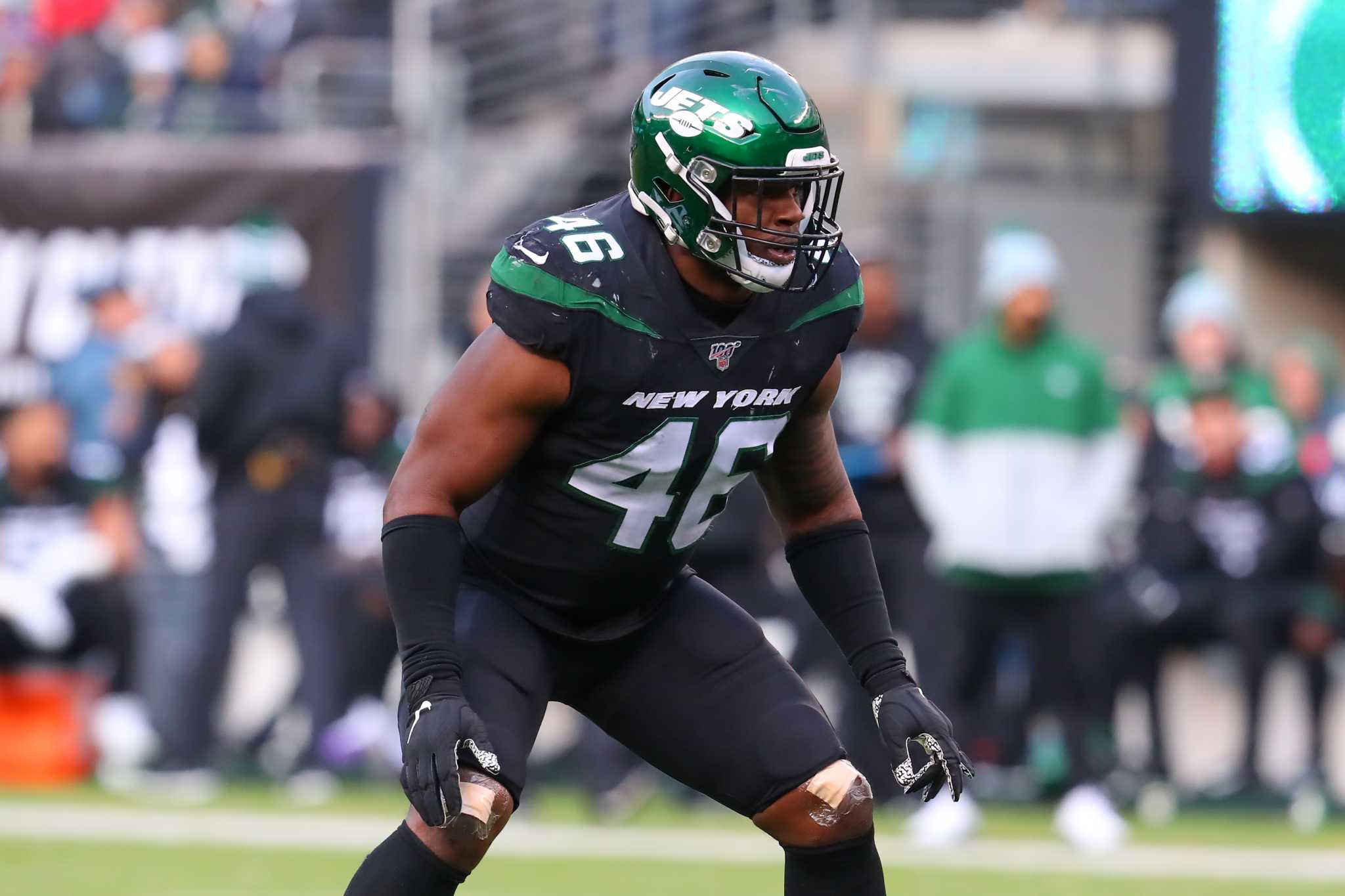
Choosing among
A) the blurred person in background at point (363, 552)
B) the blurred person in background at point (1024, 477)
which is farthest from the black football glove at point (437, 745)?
the blurred person in background at point (363, 552)

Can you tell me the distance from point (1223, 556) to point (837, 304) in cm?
538

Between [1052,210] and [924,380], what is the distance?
137 inches

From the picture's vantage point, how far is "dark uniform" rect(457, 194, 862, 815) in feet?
12.8

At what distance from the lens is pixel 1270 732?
368 inches

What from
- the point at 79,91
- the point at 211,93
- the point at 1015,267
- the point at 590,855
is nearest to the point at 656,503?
the point at 590,855

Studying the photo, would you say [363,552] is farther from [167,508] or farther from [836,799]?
[836,799]

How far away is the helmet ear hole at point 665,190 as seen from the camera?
4.04m

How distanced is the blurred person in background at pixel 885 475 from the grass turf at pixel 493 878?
1501mm

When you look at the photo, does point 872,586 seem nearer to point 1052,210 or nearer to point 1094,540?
point 1094,540

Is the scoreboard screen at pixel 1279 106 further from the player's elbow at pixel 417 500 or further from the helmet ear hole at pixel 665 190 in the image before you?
the player's elbow at pixel 417 500

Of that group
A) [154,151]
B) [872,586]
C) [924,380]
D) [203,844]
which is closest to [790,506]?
[872,586]

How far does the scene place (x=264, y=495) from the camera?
9.04m

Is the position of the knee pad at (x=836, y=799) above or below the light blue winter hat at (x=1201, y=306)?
above

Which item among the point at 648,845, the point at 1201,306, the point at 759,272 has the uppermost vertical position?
the point at 759,272
